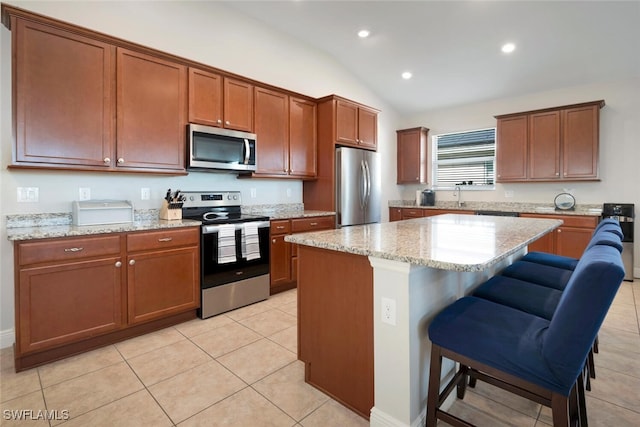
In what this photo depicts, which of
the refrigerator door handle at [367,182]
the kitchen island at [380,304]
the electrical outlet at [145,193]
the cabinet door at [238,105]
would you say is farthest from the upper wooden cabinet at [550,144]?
the electrical outlet at [145,193]

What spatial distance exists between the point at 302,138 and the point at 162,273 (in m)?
2.37

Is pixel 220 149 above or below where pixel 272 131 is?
below

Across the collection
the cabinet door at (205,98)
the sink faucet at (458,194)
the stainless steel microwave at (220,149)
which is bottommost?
the sink faucet at (458,194)

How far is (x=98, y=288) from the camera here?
2324 millimetres

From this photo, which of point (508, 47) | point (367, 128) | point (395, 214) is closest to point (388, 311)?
point (367, 128)

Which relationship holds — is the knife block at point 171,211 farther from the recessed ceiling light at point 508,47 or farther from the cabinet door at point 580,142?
the cabinet door at point 580,142

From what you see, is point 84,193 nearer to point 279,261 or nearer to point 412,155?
point 279,261

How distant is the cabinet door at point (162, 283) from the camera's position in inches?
98.5

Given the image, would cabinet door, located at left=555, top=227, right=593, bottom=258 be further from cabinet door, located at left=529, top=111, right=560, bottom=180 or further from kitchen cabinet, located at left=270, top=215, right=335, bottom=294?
kitchen cabinet, located at left=270, top=215, right=335, bottom=294

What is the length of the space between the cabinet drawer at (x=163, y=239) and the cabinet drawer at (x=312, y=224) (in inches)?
47.5

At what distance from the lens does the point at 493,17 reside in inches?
138

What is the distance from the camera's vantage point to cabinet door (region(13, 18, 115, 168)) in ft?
7.13

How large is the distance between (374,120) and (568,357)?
4164 mm

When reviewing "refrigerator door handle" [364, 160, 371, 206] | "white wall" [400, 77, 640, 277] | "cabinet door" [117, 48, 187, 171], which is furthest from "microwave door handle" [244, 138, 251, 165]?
"white wall" [400, 77, 640, 277]
